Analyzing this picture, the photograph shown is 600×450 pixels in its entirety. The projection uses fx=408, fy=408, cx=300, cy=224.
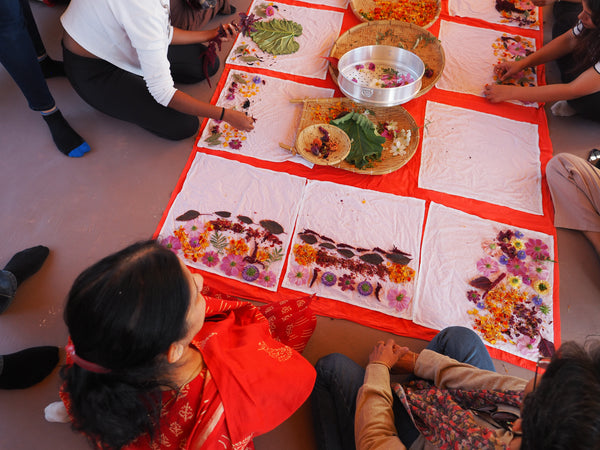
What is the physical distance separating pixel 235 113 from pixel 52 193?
106 cm

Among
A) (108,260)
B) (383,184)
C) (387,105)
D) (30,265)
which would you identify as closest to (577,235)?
(383,184)

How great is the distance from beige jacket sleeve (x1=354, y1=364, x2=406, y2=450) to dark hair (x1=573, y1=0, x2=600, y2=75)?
196 cm

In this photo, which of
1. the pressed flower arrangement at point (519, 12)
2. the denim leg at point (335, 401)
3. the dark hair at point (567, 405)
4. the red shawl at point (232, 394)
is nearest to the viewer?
the dark hair at point (567, 405)

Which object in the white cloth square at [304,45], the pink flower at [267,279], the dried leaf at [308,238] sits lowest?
the pink flower at [267,279]

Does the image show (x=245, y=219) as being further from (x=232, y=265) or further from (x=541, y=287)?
(x=541, y=287)

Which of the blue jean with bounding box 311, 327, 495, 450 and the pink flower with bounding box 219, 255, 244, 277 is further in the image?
the pink flower with bounding box 219, 255, 244, 277

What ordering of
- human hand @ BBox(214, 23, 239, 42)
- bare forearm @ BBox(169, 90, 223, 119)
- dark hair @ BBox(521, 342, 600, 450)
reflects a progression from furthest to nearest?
human hand @ BBox(214, 23, 239, 42), bare forearm @ BBox(169, 90, 223, 119), dark hair @ BBox(521, 342, 600, 450)

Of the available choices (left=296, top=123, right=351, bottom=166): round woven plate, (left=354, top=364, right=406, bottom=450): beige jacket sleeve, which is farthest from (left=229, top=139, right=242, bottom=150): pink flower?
(left=354, top=364, right=406, bottom=450): beige jacket sleeve

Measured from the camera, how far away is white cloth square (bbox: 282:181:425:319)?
1871 millimetres

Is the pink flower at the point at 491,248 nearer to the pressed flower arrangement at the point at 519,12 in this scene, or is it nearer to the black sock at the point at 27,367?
the pressed flower arrangement at the point at 519,12

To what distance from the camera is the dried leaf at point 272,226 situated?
201 centimetres

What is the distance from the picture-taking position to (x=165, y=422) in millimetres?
1127

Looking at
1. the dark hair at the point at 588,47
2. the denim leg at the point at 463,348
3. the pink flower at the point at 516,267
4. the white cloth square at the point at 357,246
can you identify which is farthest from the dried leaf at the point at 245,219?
the dark hair at the point at 588,47

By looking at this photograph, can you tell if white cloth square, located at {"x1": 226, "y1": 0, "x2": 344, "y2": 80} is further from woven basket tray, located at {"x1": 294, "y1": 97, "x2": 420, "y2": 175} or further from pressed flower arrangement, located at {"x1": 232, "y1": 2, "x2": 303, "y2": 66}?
woven basket tray, located at {"x1": 294, "y1": 97, "x2": 420, "y2": 175}
